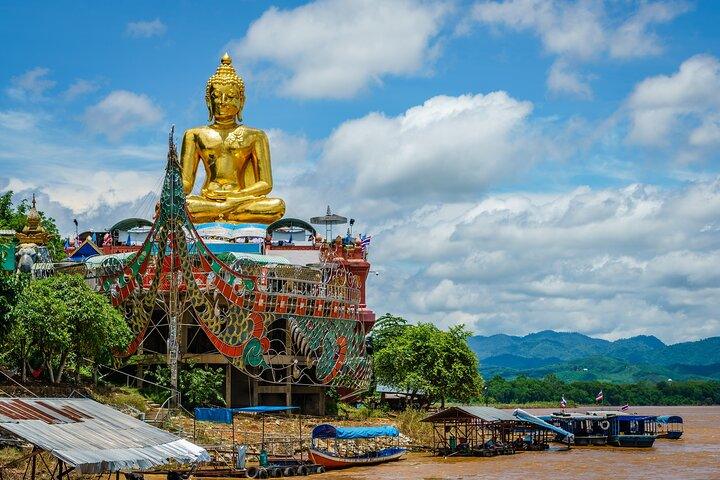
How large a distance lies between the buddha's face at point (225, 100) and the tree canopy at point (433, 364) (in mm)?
13294

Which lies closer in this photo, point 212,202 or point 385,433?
point 385,433

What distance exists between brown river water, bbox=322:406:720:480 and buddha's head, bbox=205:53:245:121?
20.0 m

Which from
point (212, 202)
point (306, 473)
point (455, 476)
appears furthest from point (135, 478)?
point (212, 202)

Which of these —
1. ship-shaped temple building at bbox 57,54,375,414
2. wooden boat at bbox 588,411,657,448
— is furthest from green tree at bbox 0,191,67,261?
wooden boat at bbox 588,411,657,448

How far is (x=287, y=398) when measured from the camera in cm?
4575

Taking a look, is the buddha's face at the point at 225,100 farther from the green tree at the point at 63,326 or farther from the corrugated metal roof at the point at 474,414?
the corrugated metal roof at the point at 474,414

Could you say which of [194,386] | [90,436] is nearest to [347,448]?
[194,386]

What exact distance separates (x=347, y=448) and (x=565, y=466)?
7344 millimetres

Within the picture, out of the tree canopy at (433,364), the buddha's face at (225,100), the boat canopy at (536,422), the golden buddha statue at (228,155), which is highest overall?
the buddha's face at (225,100)

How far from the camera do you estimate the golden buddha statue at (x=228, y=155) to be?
2069 inches

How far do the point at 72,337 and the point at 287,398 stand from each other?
10.5 metres

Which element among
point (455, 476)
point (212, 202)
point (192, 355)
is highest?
point (212, 202)

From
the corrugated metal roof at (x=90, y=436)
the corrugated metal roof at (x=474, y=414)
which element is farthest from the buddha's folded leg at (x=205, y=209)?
the corrugated metal roof at (x=90, y=436)

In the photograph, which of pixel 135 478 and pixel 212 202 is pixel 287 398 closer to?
pixel 212 202
